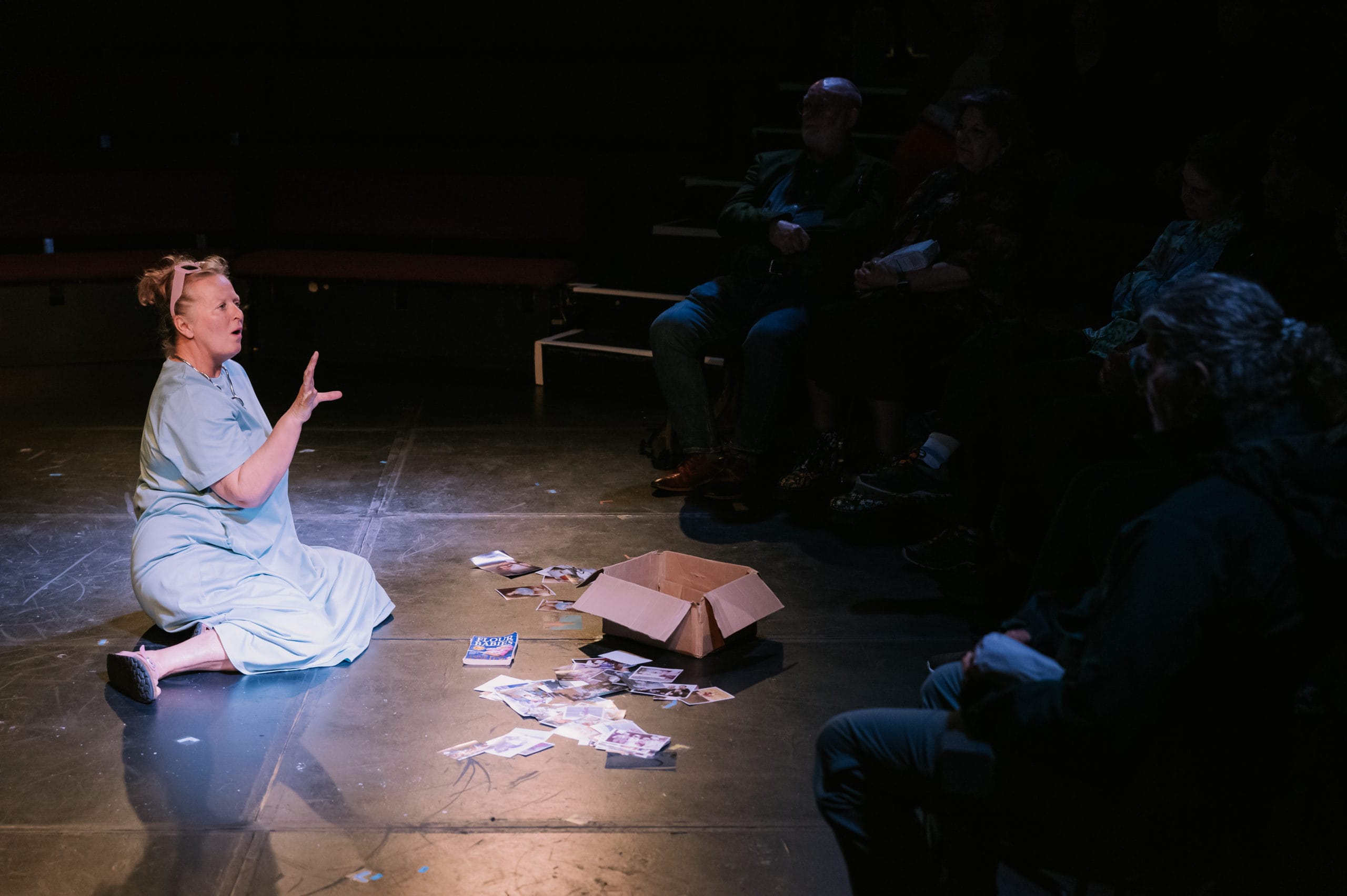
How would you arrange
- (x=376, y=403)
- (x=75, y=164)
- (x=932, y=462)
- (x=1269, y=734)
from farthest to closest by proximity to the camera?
(x=75, y=164) → (x=376, y=403) → (x=932, y=462) → (x=1269, y=734)

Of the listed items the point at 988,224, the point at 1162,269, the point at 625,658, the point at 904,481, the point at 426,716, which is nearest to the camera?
the point at 426,716

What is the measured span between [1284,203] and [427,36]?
6063 millimetres

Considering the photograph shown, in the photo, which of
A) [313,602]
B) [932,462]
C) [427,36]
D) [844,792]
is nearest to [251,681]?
[313,602]

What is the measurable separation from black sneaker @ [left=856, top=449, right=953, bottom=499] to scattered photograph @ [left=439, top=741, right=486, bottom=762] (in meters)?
2.11

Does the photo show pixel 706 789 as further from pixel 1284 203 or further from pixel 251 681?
pixel 1284 203

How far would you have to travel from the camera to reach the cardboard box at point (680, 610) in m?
3.53

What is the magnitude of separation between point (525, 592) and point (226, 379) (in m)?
1.18

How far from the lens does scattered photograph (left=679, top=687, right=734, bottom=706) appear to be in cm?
332

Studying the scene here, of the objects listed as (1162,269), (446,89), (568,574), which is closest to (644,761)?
(568,574)

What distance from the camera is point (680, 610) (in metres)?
3.52

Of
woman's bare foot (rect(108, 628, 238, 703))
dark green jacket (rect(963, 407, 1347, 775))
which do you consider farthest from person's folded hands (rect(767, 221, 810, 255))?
dark green jacket (rect(963, 407, 1347, 775))

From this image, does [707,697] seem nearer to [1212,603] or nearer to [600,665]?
[600,665]

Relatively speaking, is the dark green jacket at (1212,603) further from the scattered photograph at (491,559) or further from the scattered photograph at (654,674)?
the scattered photograph at (491,559)

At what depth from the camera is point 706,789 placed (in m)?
2.88
